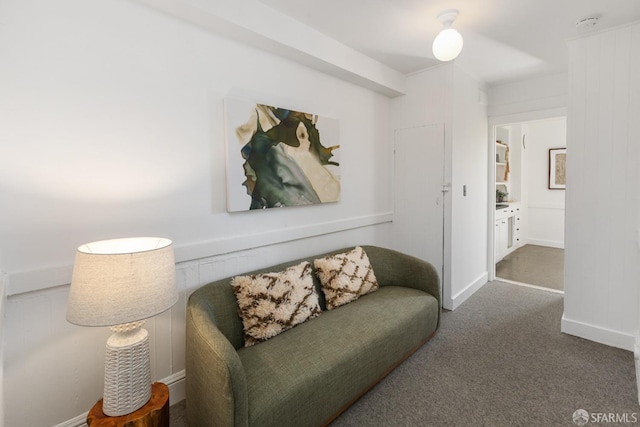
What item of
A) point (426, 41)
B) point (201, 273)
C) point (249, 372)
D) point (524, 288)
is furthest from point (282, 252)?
point (524, 288)

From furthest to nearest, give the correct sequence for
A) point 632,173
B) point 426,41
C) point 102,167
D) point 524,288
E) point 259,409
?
point 524,288 → point 426,41 → point 632,173 → point 102,167 → point 259,409

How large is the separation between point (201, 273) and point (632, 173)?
3.19 m

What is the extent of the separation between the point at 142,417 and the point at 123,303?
51 centimetres

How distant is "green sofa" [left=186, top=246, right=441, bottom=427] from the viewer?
52.3 inches

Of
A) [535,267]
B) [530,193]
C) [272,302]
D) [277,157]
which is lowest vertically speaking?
[535,267]

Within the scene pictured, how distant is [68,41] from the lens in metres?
1.48

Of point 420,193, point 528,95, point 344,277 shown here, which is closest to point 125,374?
point 344,277

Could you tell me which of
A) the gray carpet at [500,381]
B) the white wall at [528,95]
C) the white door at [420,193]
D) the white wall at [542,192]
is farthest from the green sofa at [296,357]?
the white wall at [542,192]

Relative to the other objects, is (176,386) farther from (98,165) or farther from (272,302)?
(98,165)

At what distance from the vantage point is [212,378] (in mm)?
1330

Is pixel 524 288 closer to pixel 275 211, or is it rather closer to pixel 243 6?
pixel 275 211

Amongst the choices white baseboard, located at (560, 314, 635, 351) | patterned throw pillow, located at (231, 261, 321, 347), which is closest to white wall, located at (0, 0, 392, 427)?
patterned throw pillow, located at (231, 261, 321, 347)

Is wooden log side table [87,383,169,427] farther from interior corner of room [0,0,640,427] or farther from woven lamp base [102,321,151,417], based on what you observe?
interior corner of room [0,0,640,427]

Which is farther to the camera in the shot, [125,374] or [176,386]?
[176,386]
